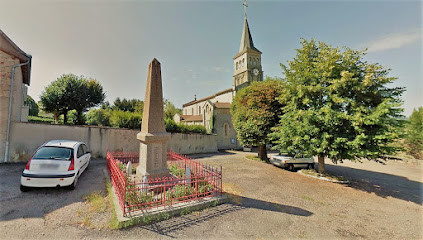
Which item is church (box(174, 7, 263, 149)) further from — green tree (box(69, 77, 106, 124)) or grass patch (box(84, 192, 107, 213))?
grass patch (box(84, 192, 107, 213))

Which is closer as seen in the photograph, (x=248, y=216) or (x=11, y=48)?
(x=248, y=216)

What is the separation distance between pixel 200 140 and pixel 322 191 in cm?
1312

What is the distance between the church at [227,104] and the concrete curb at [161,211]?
17.4m

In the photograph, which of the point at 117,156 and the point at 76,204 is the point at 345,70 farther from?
the point at 117,156

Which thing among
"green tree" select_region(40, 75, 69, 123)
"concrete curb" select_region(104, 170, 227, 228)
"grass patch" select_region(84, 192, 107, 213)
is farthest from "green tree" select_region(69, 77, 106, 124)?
"concrete curb" select_region(104, 170, 227, 228)

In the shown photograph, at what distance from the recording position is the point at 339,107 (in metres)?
8.03

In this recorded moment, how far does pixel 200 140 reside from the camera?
18.7 m

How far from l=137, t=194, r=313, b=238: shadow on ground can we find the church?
55.8ft

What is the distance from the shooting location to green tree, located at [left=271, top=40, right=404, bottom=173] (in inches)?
273

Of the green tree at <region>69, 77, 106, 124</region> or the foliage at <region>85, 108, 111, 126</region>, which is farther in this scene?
the green tree at <region>69, 77, 106, 124</region>

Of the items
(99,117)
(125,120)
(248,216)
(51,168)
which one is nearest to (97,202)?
(51,168)

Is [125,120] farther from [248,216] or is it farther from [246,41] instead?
[246,41]

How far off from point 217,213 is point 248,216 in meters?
0.89

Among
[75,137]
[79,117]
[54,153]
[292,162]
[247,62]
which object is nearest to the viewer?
[54,153]
